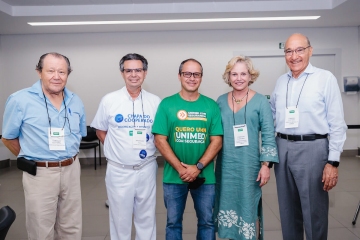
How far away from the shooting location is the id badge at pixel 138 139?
2.36 m

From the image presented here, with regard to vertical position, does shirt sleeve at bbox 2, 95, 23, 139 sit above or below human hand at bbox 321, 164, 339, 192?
above

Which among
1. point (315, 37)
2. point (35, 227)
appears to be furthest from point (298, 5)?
point (35, 227)

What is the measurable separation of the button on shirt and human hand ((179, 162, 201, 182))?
78cm

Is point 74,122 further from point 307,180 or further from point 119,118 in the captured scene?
point 307,180

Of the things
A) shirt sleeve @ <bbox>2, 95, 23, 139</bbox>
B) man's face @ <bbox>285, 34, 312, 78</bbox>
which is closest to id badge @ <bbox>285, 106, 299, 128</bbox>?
man's face @ <bbox>285, 34, 312, 78</bbox>

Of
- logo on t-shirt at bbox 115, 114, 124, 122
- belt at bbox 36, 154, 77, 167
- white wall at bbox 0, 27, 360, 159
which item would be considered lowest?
belt at bbox 36, 154, 77, 167

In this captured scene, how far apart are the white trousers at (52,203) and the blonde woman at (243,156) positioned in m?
1.10

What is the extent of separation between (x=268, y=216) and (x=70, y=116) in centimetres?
263

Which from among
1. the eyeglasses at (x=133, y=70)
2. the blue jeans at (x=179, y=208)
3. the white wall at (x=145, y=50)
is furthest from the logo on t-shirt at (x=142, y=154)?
the white wall at (x=145, y=50)

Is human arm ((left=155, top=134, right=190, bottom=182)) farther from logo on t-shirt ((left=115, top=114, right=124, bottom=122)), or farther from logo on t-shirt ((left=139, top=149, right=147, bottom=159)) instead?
logo on t-shirt ((left=115, top=114, right=124, bottom=122))

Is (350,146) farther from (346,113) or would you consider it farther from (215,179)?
(215,179)

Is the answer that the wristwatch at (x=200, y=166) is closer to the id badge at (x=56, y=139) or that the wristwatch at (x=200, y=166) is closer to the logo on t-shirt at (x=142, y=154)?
the logo on t-shirt at (x=142, y=154)

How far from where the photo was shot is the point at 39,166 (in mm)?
2146

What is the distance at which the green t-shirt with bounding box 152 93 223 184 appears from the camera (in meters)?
2.31
